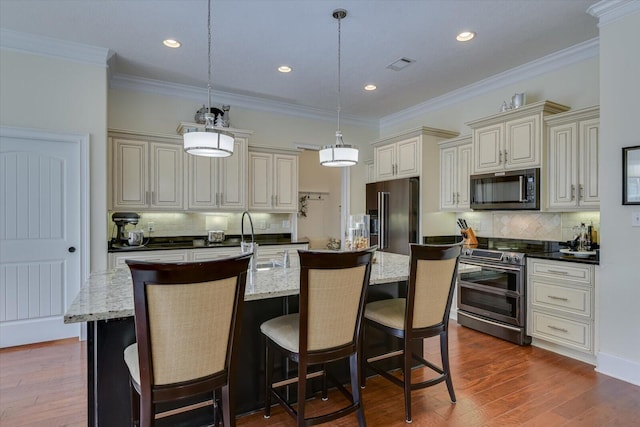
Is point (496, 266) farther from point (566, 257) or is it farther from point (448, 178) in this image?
point (448, 178)

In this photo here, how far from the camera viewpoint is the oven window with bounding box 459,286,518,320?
3484 mm

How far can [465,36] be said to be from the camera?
322cm

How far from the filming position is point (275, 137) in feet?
17.3

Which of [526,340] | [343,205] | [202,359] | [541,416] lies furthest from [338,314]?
[343,205]

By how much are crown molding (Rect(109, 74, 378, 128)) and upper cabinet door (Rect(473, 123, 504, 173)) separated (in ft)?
7.76

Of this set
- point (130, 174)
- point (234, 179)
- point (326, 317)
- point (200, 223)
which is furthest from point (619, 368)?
point (130, 174)

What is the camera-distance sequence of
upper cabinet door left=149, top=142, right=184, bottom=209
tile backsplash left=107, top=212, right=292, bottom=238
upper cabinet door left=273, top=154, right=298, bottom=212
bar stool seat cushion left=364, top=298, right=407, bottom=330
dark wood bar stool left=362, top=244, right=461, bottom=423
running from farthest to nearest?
upper cabinet door left=273, top=154, right=298, bottom=212 < tile backsplash left=107, top=212, right=292, bottom=238 < upper cabinet door left=149, top=142, right=184, bottom=209 < bar stool seat cushion left=364, top=298, right=407, bottom=330 < dark wood bar stool left=362, top=244, right=461, bottom=423

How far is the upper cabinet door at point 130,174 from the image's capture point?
3.98m

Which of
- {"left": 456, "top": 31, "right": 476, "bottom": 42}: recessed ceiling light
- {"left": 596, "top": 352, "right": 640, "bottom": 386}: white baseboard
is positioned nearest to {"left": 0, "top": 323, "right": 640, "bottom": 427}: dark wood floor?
{"left": 596, "top": 352, "right": 640, "bottom": 386}: white baseboard

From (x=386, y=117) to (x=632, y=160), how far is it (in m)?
3.74

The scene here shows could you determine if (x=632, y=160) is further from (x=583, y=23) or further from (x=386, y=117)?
(x=386, y=117)

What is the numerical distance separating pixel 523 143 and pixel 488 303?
1.71 metres

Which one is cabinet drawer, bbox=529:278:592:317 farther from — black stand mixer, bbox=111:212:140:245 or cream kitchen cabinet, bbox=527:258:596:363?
black stand mixer, bbox=111:212:140:245

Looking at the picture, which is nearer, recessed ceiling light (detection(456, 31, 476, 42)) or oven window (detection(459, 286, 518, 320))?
recessed ceiling light (detection(456, 31, 476, 42))
